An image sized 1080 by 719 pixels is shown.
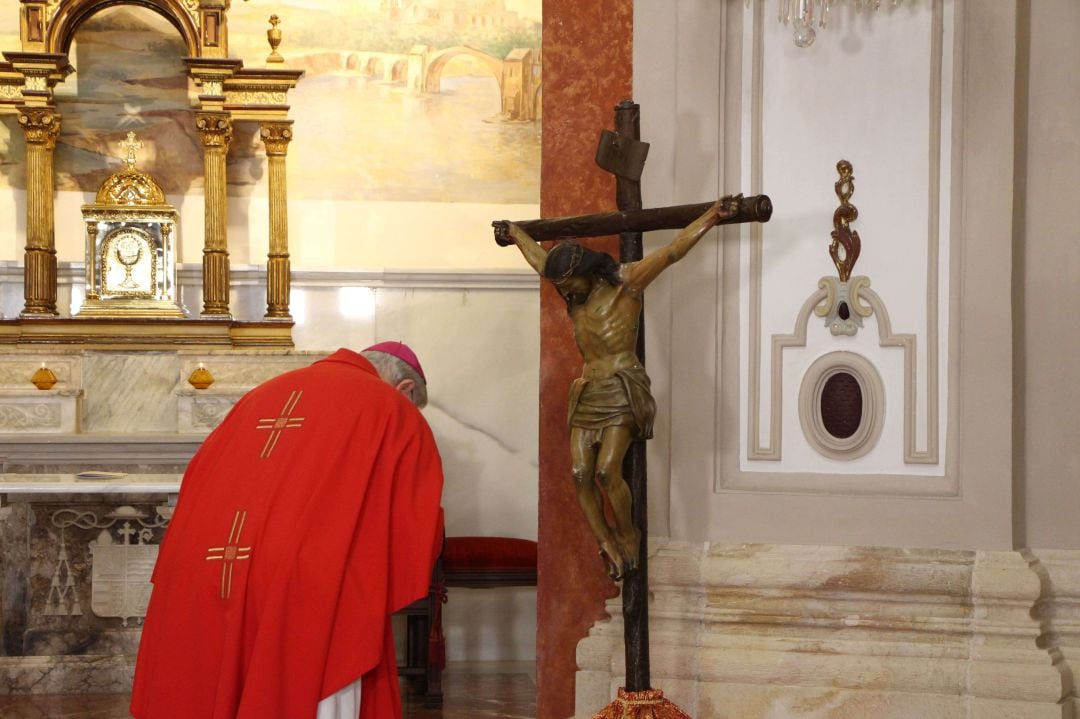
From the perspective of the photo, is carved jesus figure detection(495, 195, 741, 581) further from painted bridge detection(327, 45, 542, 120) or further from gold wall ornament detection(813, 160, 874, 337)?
painted bridge detection(327, 45, 542, 120)

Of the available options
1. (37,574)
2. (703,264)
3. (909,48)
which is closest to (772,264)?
(703,264)

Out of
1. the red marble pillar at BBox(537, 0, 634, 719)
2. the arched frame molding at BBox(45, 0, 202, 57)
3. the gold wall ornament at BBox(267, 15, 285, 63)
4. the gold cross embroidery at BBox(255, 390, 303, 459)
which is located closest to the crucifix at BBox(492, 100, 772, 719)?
the red marble pillar at BBox(537, 0, 634, 719)

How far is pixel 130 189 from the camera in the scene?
307 inches

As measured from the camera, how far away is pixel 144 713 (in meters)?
4.18

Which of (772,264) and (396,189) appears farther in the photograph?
(396,189)

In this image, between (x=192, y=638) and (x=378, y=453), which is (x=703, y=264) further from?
(x=192, y=638)

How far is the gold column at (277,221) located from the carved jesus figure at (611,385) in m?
4.65

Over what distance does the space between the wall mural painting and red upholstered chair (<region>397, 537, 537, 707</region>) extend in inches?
89.4

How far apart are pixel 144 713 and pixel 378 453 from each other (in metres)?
1.11

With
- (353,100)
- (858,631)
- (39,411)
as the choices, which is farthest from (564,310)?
(353,100)

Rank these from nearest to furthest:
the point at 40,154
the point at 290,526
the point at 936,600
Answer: the point at 936,600, the point at 290,526, the point at 40,154

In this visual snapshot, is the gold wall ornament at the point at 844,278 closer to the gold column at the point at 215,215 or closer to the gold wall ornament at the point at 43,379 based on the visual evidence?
the gold column at the point at 215,215

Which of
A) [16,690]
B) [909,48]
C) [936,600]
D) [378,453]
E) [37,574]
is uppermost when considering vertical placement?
[909,48]

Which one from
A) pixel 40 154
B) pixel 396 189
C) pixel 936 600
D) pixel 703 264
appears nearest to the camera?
pixel 936 600
